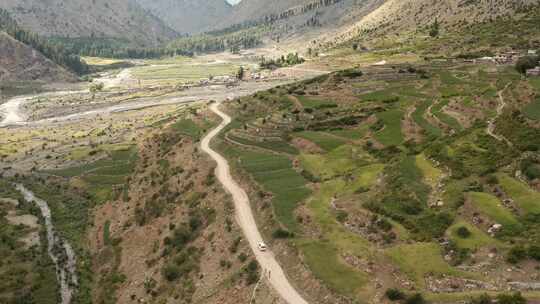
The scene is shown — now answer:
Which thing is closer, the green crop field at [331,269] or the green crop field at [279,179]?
the green crop field at [331,269]

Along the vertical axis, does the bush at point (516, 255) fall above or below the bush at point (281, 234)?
above

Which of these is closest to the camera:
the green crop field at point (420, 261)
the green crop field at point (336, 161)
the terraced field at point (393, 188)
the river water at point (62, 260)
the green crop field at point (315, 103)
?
the green crop field at point (420, 261)

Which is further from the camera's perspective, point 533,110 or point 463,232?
point 533,110

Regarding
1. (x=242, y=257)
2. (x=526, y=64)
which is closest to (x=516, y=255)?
(x=242, y=257)

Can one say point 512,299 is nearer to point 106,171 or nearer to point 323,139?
point 323,139

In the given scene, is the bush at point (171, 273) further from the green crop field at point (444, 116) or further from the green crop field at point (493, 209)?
the green crop field at point (444, 116)

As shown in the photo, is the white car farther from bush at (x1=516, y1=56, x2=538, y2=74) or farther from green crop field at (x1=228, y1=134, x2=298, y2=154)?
bush at (x1=516, y1=56, x2=538, y2=74)

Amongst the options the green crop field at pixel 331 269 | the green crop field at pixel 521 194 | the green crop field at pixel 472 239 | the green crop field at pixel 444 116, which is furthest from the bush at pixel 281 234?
the green crop field at pixel 444 116
